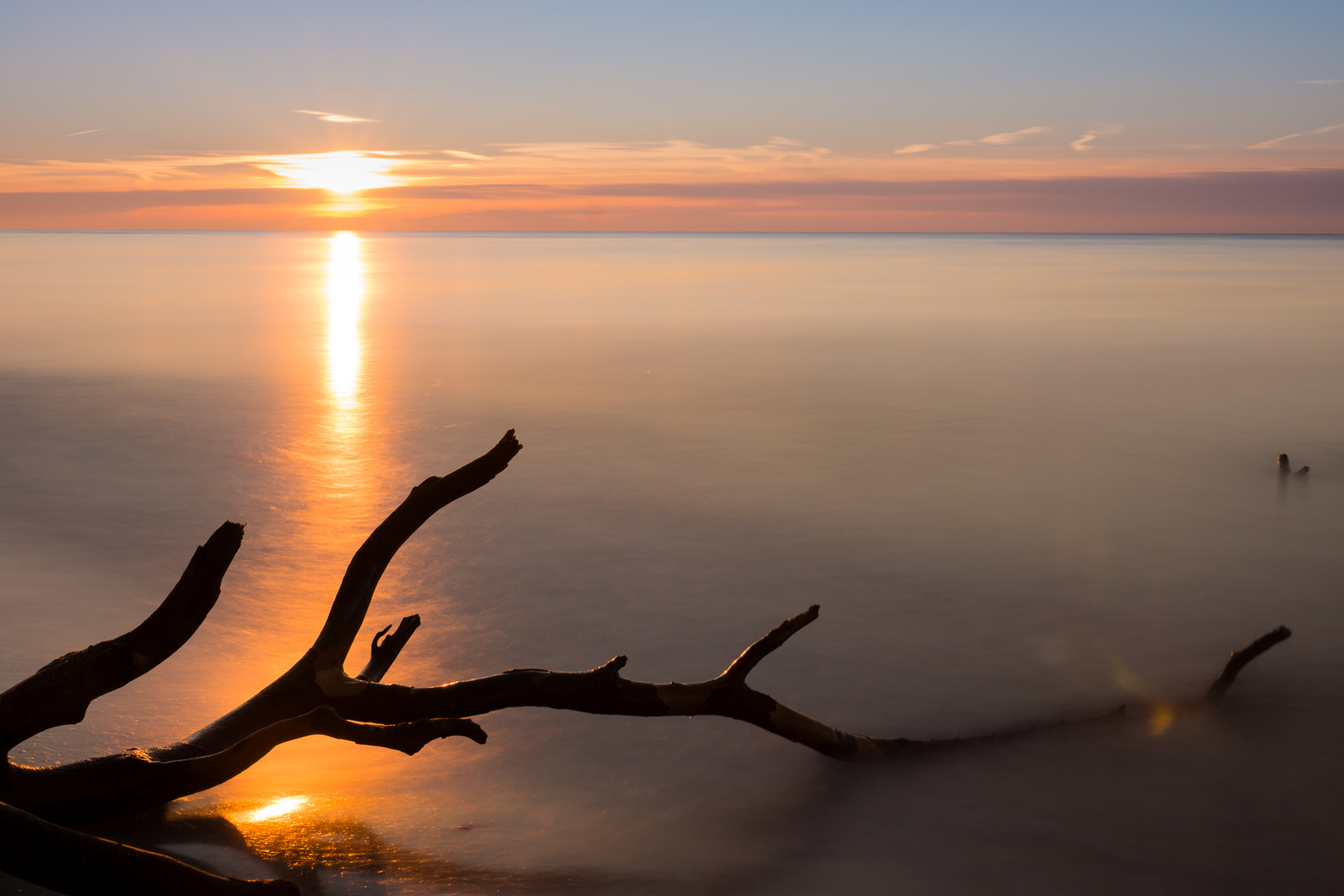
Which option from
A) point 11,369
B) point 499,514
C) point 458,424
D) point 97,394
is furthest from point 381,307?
point 499,514

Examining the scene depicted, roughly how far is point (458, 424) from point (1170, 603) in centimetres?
956

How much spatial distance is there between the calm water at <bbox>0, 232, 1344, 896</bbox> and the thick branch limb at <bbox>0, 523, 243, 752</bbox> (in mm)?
820

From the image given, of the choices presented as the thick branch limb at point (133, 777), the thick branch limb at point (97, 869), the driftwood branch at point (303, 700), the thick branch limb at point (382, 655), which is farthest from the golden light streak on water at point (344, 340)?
the thick branch limb at point (97, 869)

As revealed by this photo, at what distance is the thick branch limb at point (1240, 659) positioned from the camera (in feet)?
17.5

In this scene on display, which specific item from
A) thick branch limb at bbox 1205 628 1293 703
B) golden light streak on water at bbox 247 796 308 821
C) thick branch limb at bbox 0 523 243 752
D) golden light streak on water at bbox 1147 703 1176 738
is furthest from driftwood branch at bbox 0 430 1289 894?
thick branch limb at bbox 1205 628 1293 703

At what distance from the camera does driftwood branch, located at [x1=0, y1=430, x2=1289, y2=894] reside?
3.52m

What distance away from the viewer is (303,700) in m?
4.24

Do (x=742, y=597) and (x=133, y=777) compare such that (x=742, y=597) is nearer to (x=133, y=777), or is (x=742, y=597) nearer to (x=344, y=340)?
(x=133, y=777)

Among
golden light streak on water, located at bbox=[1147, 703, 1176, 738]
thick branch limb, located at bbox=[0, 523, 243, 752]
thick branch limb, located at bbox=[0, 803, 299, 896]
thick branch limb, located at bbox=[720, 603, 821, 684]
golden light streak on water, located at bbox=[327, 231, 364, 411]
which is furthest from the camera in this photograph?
golden light streak on water, located at bbox=[327, 231, 364, 411]

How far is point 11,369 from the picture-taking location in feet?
62.1

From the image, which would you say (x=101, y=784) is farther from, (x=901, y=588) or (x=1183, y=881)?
(x=901, y=588)

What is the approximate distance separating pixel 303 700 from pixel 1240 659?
4569 mm

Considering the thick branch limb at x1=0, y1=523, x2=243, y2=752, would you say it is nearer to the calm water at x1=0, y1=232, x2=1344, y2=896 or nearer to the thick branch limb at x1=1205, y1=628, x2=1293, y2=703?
the calm water at x1=0, y1=232, x2=1344, y2=896

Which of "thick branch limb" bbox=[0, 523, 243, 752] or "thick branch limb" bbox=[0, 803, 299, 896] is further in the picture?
"thick branch limb" bbox=[0, 523, 243, 752]
